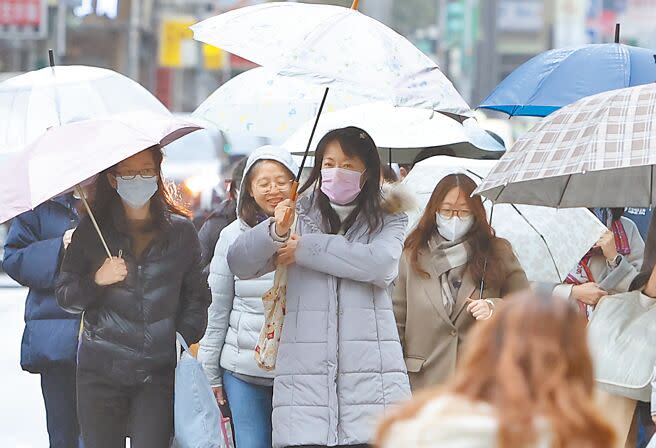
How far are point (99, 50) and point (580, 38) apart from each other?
20.7 meters

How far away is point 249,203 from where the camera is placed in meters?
6.67

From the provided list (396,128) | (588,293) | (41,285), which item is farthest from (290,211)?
(396,128)

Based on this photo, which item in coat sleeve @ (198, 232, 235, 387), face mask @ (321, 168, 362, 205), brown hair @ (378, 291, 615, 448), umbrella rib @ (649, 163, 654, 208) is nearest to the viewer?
brown hair @ (378, 291, 615, 448)

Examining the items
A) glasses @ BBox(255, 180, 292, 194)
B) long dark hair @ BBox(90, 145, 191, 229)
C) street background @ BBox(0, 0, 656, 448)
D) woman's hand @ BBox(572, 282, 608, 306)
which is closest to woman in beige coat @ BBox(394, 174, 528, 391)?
woman's hand @ BBox(572, 282, 608, 306)

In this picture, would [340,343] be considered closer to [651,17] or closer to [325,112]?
[325,112]

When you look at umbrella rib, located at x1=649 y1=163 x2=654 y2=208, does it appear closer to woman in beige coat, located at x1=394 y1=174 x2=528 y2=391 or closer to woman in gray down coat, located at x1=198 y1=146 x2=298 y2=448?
woman in beige coat, located at x1=394 y1=174 x2=528 y2=391

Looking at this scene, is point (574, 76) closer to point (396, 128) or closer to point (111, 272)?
point (396, 128)

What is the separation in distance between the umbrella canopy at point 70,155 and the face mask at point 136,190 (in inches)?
6.6

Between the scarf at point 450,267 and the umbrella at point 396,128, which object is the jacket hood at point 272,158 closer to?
the scarf at point 450,267

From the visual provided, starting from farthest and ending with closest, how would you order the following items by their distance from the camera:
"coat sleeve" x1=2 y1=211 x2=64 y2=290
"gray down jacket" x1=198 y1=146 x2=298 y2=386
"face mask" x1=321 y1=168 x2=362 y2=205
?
"coat sleeve" x1=2 y1=211 x2=64 y2=290 → "gray down jacket" x1=198 y1=146 x2=298 y2=386 → "face mask" x1=321 y1=168 x2=362 y2=205

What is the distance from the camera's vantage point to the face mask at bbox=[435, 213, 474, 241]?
21.0ft

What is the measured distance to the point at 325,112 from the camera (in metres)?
8.19

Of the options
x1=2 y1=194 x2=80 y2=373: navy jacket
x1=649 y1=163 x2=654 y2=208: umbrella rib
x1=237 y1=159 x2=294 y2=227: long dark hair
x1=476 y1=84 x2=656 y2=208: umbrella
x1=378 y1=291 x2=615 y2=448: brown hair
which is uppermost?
x1=476 y1=84 x2=656 y2=208: umbrella

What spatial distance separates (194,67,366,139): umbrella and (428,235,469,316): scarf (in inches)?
70.7
